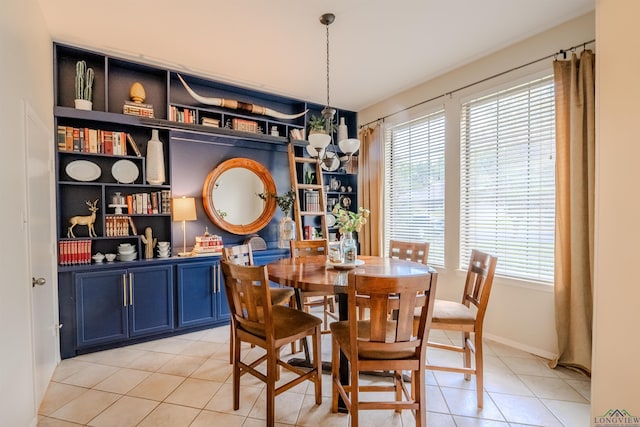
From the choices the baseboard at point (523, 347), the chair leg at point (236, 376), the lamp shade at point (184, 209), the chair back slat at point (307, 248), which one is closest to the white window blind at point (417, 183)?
the baseboard at point (523, 347)

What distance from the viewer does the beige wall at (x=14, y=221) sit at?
4.88 ft

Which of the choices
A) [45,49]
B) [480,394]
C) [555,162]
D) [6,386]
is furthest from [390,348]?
[45,49]

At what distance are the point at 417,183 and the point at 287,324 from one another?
2.73 metres

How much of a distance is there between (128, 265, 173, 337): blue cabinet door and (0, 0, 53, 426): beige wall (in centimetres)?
117

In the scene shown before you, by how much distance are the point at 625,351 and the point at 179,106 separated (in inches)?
162

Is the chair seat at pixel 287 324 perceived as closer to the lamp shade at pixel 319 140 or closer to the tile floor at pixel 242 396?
the tile floor at pixel 242 396

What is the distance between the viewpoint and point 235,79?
375cm

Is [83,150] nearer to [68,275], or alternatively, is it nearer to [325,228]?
[68,275]

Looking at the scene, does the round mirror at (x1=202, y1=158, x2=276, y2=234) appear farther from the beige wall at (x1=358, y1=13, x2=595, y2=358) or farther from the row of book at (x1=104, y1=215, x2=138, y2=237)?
the beige wall at (x1=358, y1=13, x2=595, y2=358)

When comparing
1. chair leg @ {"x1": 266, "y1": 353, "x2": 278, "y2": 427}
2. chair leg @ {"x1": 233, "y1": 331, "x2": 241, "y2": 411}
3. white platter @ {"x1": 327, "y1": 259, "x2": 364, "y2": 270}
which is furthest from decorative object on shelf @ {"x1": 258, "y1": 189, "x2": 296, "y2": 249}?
chair leg @ {"x1": 266, "y1": 353, "x2": 278, "y2": 427}

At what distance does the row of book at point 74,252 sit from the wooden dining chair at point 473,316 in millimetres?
3196

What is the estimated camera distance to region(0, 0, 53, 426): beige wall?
58.5 inches

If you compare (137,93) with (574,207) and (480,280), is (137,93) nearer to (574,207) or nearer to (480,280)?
(480,280)

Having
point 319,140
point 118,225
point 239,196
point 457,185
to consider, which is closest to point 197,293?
point 118,225
